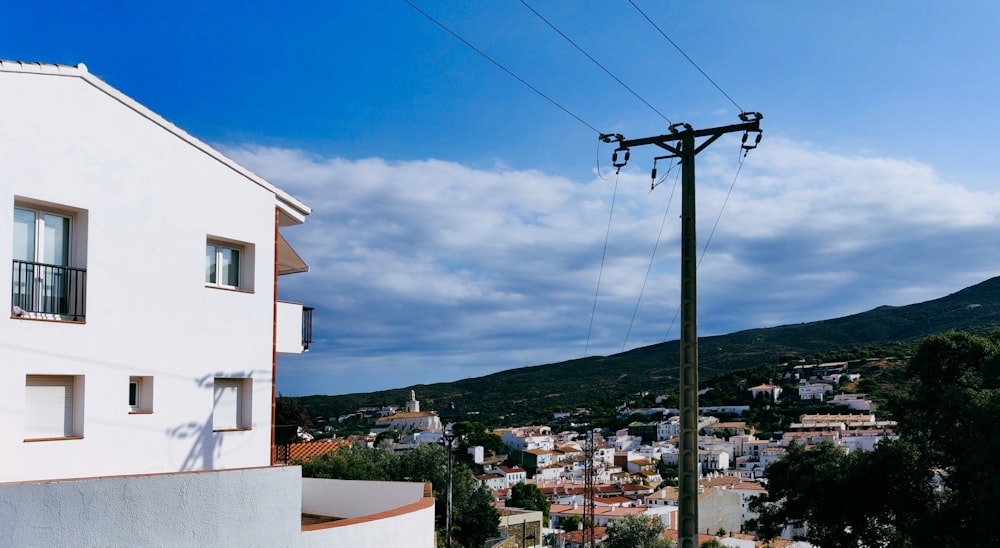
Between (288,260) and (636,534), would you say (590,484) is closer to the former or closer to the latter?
(636,534)

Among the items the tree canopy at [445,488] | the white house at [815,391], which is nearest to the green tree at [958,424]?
the tree canopy at [445,488]

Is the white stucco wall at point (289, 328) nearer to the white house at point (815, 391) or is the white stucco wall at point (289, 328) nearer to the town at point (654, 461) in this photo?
the town at point (654, 461)

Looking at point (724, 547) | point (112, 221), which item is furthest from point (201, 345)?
point (724, 547)

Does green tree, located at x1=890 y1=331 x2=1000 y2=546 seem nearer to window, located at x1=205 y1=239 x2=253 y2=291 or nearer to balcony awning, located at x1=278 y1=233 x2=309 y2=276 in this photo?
balcony awning, located at x1=278 y1=233 x2=309 y2=276

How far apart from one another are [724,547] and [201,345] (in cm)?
5750

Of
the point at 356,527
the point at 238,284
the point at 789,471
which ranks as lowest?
the point at 789,471

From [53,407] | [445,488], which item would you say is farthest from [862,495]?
[445,488]

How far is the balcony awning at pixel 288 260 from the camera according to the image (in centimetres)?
1772

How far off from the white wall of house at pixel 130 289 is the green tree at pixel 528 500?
88853 millimetres

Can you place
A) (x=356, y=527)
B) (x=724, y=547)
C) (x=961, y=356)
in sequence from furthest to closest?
1. (x=724, y=547)
2. (x=961, y=356)
3. (x=356, y=527)

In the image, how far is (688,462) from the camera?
12.5 m

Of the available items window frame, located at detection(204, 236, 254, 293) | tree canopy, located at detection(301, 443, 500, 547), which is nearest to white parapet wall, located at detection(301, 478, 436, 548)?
window frame, located at detection(204, 236, 254, 293)

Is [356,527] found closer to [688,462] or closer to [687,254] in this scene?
[688,462]

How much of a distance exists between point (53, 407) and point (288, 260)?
746 centimetres
